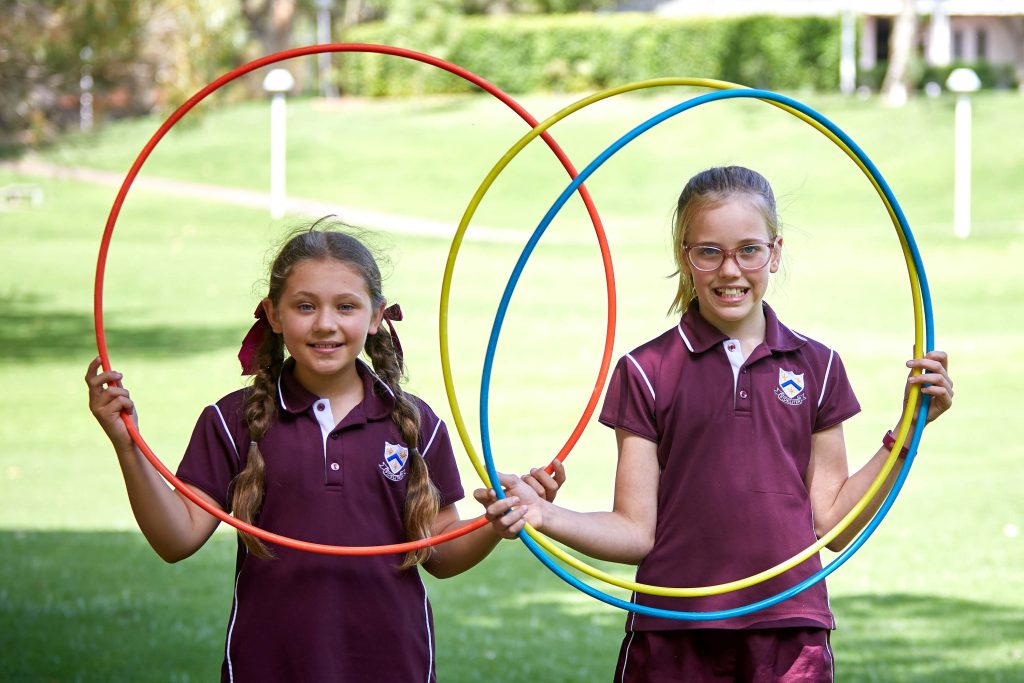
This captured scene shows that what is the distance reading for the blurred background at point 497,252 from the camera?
26.0 feet

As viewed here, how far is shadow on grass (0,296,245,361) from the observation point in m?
18.4

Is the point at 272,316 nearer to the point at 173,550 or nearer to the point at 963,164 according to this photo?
the point at 173,550

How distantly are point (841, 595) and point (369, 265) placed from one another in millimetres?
5350

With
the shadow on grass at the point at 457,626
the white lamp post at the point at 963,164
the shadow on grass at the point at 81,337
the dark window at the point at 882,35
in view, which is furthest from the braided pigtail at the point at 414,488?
the dark window at the point at 882,35

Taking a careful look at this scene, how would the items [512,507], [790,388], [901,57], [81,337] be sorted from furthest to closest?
[901,57] < [81,337] < [790,388] < [512,507]

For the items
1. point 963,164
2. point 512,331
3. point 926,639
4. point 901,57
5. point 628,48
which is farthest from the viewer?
point 628,48

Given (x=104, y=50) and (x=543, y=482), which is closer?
(x=543, y=482)

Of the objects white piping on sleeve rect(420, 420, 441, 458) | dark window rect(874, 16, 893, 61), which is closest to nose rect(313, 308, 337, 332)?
white piping on sleeve rect(420, 420, 441, 458)

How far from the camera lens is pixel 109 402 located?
3.77m

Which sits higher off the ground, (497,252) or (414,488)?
(497,252)

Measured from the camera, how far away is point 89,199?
115ft

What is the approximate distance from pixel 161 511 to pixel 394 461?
0.60 meters

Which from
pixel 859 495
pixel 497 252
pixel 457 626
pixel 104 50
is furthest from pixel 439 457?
pixel 497 252

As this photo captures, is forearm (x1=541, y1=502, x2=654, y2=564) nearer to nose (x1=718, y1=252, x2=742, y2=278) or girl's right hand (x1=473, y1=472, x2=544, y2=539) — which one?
girl's right hand (x1=473, y1=472, x2=544, y2=539)
